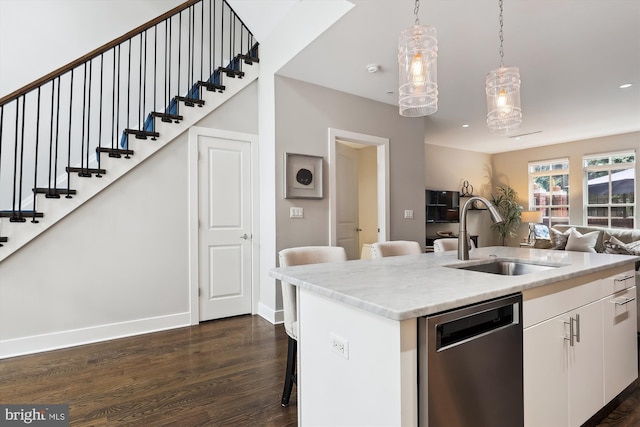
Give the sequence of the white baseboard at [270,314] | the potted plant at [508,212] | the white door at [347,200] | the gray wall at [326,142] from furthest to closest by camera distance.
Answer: the potted plant at [508,212] → the white door at [347,200] → the gray wall at [326,142] → the white baseboard at [270,314]

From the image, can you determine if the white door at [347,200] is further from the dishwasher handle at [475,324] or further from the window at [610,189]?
the window at [610,189]

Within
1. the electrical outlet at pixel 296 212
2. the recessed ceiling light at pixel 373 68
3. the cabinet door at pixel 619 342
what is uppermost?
the recessed ceiling light at pixel 373 68

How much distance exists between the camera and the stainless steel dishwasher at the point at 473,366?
1000 mm

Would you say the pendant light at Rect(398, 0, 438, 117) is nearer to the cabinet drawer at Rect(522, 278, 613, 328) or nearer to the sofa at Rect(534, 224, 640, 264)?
the cabinet drawer at Rect(522, 278, 613, 328)

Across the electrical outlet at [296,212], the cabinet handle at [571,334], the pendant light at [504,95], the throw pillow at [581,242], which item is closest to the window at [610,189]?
the throw pillow at [581,242]

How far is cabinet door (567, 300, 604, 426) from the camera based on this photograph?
1.54 m

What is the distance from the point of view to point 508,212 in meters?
7.57

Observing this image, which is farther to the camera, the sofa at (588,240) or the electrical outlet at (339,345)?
the sofa at (588,240)

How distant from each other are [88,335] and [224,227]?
1.58 meters

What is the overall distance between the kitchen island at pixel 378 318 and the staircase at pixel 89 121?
2417 millimetres

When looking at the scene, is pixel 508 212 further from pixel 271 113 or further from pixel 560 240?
pixel 271 113

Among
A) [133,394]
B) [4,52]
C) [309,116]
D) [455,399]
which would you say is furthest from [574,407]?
[4,52]

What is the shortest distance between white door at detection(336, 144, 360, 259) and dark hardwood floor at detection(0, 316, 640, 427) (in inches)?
87.4

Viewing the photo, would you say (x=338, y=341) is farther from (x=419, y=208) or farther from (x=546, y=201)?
(x=546, y=201)
